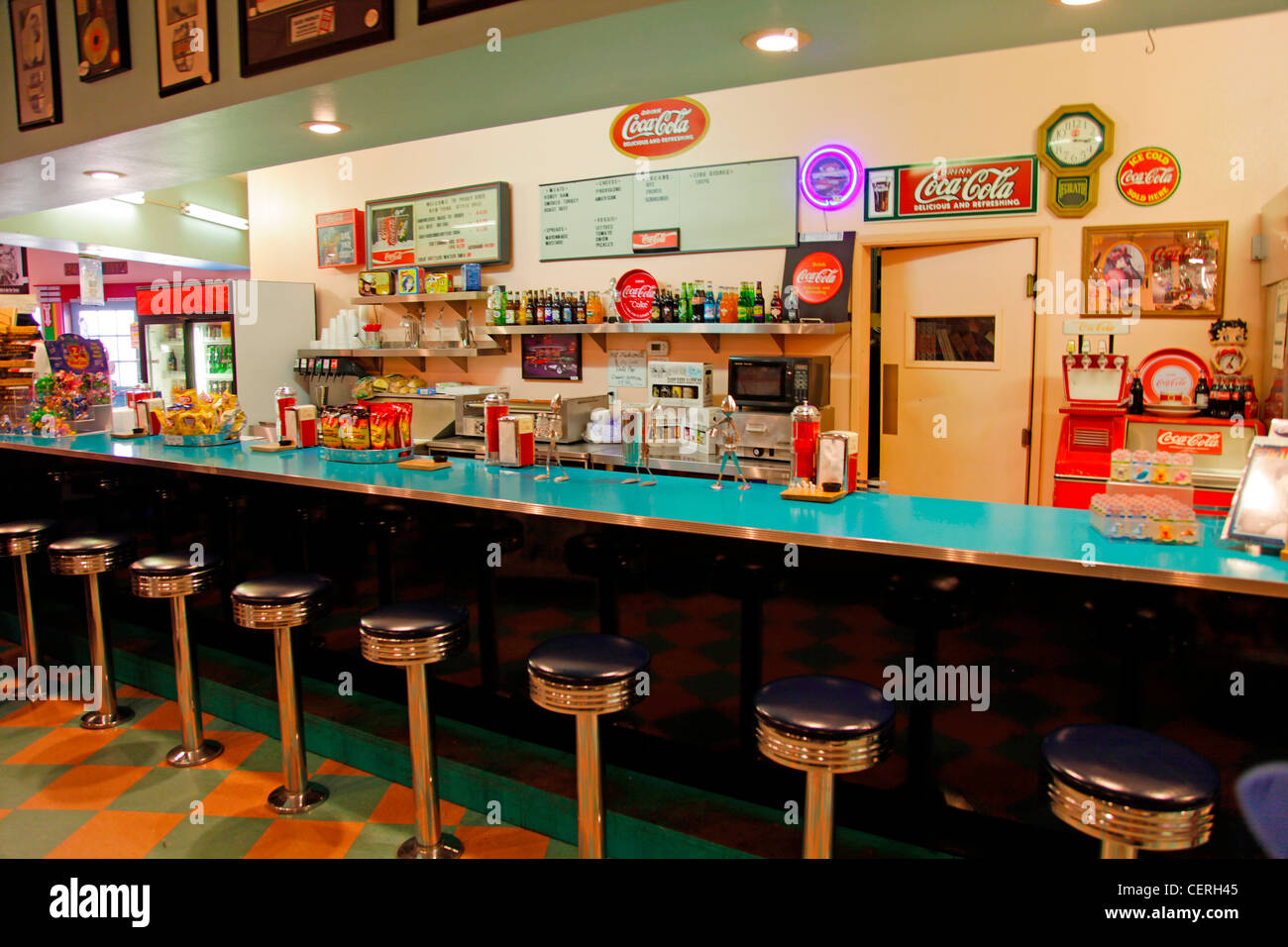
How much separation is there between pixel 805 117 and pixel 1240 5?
3007mm

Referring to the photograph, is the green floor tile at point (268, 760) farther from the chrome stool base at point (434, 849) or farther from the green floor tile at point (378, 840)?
the chrome stool base at point (434, 849)

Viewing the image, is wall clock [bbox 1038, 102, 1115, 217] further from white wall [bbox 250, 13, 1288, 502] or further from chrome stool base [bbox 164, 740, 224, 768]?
chrome stool base [bbox 164, 740, 224, 768]

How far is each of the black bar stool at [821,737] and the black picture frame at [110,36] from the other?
137 inches

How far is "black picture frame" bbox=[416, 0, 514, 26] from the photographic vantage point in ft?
7.62

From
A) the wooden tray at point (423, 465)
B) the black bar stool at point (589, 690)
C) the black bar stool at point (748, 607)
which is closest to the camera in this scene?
the black bar stool at point (589, 690)

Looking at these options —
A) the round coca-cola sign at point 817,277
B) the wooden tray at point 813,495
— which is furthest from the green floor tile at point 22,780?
the round coca-cola sign at point 817,277

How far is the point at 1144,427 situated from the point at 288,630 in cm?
383

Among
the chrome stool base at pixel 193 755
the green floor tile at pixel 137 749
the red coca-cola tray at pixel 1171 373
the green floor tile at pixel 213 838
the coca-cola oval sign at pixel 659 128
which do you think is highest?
the coca-cola oval sign at pixel 659 128

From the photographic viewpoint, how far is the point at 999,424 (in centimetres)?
473

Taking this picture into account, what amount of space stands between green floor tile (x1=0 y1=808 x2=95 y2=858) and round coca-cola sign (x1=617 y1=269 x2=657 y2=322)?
13.0ft

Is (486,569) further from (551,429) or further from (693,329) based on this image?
(693,329)

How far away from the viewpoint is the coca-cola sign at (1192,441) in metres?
3.74

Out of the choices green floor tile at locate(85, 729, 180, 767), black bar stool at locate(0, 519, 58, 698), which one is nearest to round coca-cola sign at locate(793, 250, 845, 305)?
green floor tile at locate(85, 729, 180, 767)

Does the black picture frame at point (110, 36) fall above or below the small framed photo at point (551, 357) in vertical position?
above
